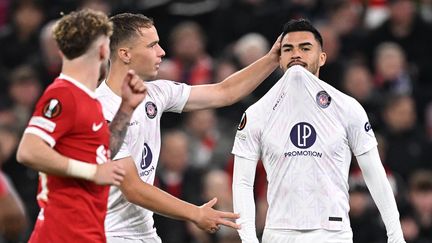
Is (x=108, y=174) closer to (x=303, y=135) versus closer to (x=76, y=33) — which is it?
(x=76, y=33)

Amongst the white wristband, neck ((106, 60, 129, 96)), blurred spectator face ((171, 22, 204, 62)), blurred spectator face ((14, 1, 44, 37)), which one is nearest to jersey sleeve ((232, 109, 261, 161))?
neck ((106, 60, 129, 96))

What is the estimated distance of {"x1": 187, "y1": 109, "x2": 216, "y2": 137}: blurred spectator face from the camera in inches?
512

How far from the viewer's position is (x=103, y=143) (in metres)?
6.64

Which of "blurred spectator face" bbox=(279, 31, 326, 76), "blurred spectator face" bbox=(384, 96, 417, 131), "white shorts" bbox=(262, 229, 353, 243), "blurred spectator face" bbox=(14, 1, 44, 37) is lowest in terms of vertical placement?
"white shorts" bbox=(262, 229, 353, 243)

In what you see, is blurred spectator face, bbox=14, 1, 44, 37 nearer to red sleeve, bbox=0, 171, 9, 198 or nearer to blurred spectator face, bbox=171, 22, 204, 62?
blurred spectator face, bbox=171, 22, 204, 62

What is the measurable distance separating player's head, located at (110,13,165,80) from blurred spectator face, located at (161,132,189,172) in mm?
4311

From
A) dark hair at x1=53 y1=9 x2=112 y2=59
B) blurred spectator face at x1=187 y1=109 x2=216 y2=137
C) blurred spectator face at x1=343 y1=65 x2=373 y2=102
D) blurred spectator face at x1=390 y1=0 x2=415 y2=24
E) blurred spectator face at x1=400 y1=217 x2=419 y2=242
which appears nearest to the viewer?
dark hair at x1=53 y1=9 x2=112 y2=59

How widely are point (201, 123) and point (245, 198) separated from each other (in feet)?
17.5

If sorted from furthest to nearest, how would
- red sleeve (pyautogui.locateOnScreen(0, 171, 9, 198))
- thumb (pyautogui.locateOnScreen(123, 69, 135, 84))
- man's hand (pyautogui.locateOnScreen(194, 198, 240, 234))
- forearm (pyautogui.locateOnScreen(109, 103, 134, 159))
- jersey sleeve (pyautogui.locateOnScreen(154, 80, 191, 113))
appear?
red sleeve (pyautogui.locateOnScreen(0, 171, 9, 198))
jersey sleeve (pyautogui.locateOnScreen(154, 80, 191, 113))
man's hand (pyautogui.locateOnScreen(194, 198, 240, 234))
forearm (pyautogui.locateOnScreen(109, 103, 134, 159))
thumb (pyautogui.locateOnScreen(123, 69, 135, 84))

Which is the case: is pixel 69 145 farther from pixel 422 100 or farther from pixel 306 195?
pixel 422 100

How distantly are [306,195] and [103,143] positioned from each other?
162cm

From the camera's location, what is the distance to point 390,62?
1391cm

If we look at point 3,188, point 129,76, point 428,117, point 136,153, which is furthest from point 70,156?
point 428,117

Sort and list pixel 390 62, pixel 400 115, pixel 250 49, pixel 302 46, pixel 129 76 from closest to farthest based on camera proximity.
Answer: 1. pixel 129 76
2. pixel 302 46
3. pixel 400 115
4. pixel 250 49
5. pixel 390 62
